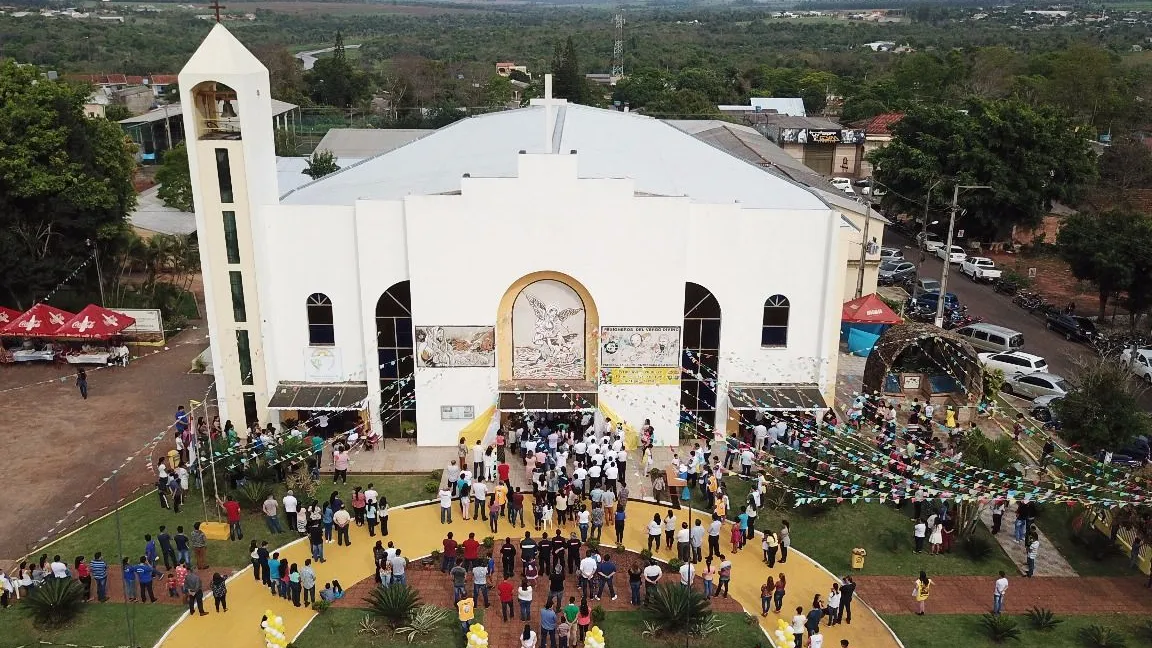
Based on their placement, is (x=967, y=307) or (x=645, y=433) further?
(x=967, y=307)

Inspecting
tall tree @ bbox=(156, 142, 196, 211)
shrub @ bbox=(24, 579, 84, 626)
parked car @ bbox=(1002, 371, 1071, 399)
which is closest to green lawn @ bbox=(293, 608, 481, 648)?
shrub @ bbox=(24, 579, 84, 626)

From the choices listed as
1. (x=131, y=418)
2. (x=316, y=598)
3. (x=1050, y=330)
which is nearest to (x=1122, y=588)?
(x=316, y=598)

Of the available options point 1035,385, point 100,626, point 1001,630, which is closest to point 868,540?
point 1001,630

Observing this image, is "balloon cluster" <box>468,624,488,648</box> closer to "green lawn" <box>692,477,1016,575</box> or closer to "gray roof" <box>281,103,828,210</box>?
"green lawn" <box>692,477,1016,575</box>

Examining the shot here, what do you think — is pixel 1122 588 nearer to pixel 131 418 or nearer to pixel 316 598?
pixel 316 598

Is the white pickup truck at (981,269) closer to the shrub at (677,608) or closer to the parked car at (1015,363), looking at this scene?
the parked car at (1015,363)

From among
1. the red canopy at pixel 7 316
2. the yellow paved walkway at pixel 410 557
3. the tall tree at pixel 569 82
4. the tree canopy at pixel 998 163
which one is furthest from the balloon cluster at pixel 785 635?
the tall tree at pixel 569 82

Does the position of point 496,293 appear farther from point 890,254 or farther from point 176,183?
point 176,183
